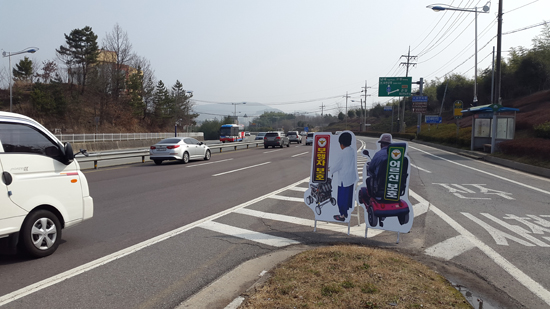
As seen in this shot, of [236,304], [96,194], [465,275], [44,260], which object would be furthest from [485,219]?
[96,194]

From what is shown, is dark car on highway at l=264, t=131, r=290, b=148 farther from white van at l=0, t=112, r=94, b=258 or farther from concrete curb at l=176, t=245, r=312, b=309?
concrete curb at l=176, t=245, r=312, b=309

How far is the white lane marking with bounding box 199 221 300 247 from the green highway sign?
42083 millimetres

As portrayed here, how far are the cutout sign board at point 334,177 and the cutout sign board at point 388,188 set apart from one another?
0.38 m

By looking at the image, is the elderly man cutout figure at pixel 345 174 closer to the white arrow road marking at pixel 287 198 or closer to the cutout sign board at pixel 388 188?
the cutout sign board at pixel 388 188

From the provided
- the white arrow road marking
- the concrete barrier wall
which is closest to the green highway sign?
the concrete barrier wall

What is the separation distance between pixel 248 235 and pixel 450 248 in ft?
11.0

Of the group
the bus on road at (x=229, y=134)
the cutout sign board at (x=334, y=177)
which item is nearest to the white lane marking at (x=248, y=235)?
the cutout sign board at (x=334, y=177)

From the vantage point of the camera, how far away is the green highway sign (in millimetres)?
46438

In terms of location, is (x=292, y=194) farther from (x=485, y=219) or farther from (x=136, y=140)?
(x=136, y=140)

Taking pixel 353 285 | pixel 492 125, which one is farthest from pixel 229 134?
pixel 353 285

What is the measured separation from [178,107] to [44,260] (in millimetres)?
70068

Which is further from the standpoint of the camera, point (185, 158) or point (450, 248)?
point (185, 158)

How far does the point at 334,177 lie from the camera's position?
280 inches

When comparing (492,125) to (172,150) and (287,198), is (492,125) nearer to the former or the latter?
(172,150)
